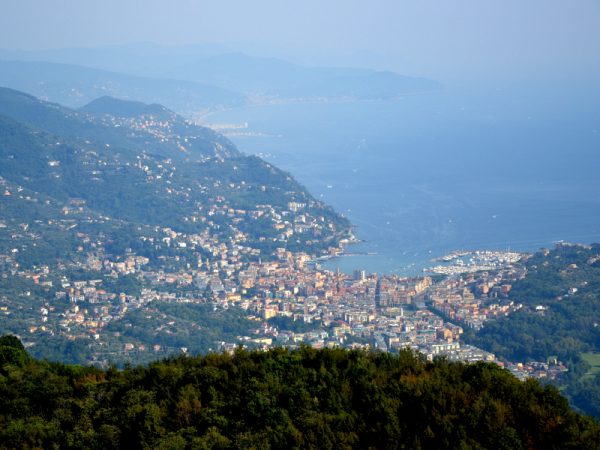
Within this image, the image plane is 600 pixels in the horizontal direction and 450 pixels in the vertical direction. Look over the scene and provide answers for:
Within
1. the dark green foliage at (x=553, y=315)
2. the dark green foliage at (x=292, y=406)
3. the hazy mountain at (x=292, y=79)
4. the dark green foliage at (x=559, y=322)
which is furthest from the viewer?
the hazy mountain at (x=292, y=79)

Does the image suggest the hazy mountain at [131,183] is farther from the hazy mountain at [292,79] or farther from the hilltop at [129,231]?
the hazy mountain at [292,79]

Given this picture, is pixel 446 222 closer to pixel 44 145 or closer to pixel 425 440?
pixel 44 145

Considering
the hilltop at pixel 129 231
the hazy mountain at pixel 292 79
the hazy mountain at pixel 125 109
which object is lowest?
the hilltop at pixel 129 231

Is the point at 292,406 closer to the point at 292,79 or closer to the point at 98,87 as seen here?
the point at 98,87

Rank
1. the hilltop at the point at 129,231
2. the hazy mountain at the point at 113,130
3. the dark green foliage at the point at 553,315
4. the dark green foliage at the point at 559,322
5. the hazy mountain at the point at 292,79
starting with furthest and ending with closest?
1. the hazy mountain at the point at 292,79
2. the hazy mountain at the point at 113,130
3. the hilltop at the point at 129,231
4. the dark green foliage at the point at 553,315
5. the dark green foliage at the point at 559,322

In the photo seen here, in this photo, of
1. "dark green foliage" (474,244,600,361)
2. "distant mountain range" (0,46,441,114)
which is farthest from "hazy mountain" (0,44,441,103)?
"dark green foliage" (474,244,600,361)

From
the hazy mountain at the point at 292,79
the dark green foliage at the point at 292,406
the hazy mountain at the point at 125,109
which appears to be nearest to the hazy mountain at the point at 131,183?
the hazy mountain at the point at 125,109

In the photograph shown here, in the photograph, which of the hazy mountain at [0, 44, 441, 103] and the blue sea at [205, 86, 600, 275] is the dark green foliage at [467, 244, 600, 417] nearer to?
the blue sea at [205, 86, 600, 275]
